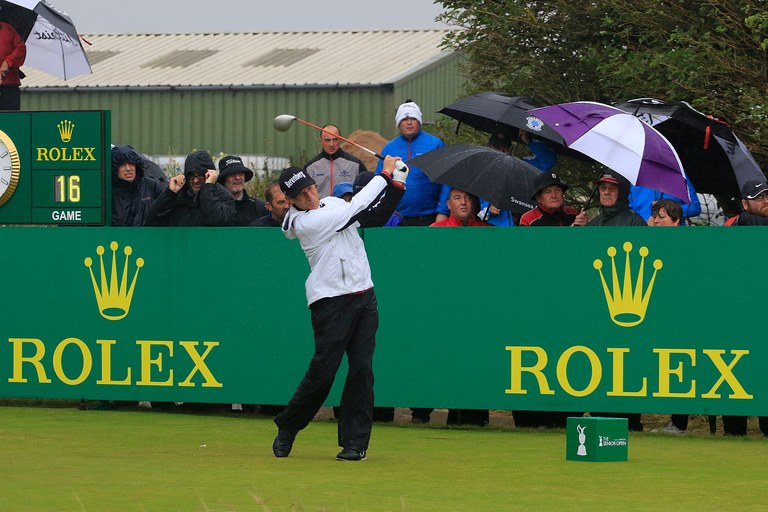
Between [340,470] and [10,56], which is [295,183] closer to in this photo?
[340,470]

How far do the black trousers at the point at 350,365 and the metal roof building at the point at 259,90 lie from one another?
30.8 metres

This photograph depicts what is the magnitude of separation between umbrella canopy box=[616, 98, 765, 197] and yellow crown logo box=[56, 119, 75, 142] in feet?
15.1

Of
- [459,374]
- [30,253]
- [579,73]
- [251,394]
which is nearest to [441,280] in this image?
[459,374]

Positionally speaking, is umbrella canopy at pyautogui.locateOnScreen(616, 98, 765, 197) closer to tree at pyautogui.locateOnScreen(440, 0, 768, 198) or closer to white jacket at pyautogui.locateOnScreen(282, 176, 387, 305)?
tree at pyautogui.locateOnScreen(440, 0, 768, 198)

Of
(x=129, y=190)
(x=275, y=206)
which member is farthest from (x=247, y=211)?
(x=129, y=190)

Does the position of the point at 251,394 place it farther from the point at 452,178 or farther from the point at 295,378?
the point at 452,178

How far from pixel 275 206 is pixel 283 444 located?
3370 mm

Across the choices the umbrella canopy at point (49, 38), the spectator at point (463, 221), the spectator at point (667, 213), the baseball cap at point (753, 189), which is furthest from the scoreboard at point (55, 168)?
the baseball cap at point (753, 189)

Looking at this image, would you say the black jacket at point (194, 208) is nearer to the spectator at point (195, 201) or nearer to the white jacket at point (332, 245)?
the spectator at point (195, 201)

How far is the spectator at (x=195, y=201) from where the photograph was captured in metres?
13.0

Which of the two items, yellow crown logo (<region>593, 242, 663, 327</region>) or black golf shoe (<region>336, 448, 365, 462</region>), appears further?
yellow crown logo (<region>593, 242, 663, 327</region>)

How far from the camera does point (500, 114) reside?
43.0ft

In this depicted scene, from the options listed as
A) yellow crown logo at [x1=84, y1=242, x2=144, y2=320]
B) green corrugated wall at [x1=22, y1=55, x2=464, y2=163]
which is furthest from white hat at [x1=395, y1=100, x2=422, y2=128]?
green corrugated wall at [x1=22, y1=55, x2=464, y2=163]

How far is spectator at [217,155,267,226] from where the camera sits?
44.7ft
